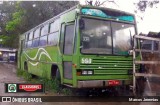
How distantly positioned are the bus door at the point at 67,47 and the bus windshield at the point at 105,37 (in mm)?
535

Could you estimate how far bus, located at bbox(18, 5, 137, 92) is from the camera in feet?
24.8

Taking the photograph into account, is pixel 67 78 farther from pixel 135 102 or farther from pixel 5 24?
pixel 5 24

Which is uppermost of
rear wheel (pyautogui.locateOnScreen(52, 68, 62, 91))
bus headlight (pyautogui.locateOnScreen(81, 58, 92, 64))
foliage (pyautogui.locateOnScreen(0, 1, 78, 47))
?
foliage (pyautogui.locateOnScreen(0, 1, 78, 47))

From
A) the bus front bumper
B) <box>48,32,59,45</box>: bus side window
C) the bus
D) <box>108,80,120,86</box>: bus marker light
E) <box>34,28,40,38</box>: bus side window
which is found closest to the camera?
the bus front bumper

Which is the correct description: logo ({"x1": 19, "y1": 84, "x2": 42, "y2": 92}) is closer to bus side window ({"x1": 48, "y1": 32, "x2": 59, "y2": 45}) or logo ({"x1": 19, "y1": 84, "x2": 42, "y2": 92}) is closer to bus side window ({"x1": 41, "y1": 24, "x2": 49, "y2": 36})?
bus side window ({"x1": 48, "y1": 32, "x2": 59, "y2": 45})

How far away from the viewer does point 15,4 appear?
1941cm

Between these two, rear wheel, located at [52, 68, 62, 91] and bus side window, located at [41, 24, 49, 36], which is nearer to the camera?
rear wheel, located at [52, 68, 62, 91]

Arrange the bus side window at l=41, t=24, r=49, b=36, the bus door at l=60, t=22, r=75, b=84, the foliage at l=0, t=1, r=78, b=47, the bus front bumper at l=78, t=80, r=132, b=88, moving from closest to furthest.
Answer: the bus front bumper at l=78, t=80, r=132, b=88 < the bus door at l=60, t=22, r=75, b=84 < the bus side window at l=41, t=24, r=49, b=36 < the foliage at l=0, t=1, r=78, b=47

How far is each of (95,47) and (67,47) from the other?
43.3 inches

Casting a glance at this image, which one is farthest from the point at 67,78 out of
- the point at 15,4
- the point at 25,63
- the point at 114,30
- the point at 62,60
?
the point at 15,4

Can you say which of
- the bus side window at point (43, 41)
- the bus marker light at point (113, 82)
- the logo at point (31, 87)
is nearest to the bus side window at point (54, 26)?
the bus side window at point (43, 41)

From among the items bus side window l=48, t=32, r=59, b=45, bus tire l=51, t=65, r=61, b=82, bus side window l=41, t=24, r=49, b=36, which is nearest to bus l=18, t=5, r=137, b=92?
bus tire l=51, t=65, r=61, b=82

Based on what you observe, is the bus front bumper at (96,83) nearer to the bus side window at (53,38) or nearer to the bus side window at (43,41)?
the bus side window at (53,38)

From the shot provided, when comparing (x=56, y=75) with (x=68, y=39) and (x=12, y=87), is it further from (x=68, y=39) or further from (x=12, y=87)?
(x=12, y=87)
